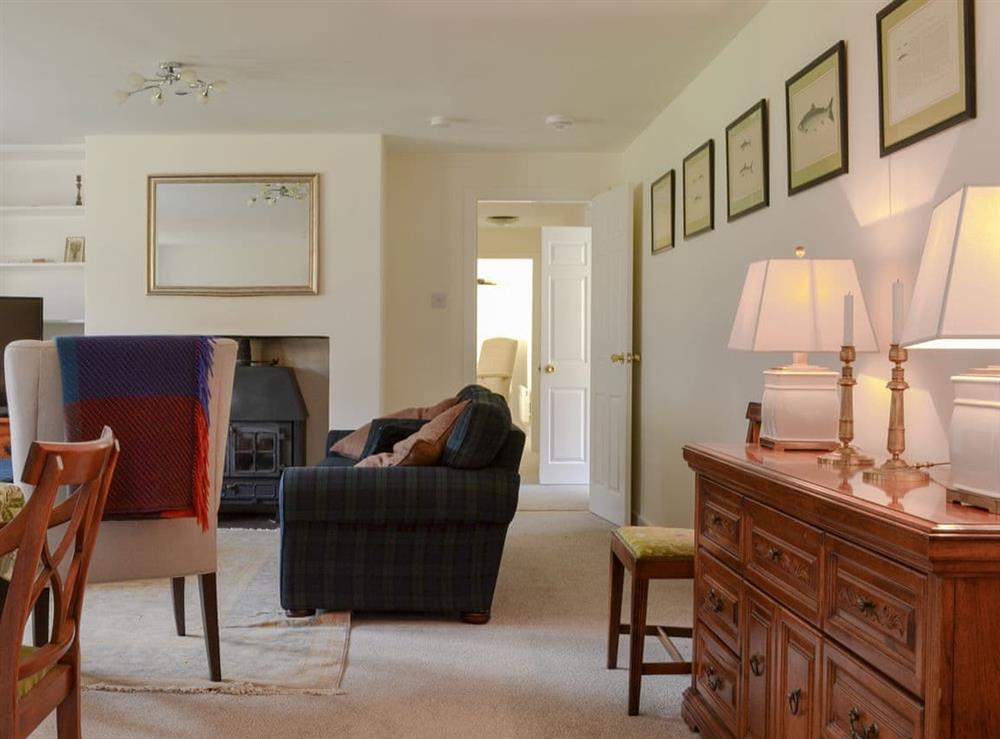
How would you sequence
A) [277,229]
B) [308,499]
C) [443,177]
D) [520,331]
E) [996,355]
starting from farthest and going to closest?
[520,331] → [443,177] → [277,229] → [308,499] → [996,355]

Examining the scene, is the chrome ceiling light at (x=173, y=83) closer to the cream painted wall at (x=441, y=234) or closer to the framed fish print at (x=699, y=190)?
the cream painted wall at (x=441, y=234)

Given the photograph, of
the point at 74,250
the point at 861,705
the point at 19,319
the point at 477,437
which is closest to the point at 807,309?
the point at 861,705

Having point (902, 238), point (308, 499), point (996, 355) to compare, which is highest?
point (902, 238)

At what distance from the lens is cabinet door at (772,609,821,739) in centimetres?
169

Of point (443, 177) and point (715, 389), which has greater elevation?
point (443, 177)

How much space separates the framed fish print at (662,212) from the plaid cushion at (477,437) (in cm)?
200

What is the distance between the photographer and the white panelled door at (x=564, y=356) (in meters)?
7.25

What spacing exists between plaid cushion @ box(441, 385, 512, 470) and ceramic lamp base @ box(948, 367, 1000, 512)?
2.04 metres

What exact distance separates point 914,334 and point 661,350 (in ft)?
12.0

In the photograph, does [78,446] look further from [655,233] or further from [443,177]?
[443,177]

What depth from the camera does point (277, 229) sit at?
19.3 ft

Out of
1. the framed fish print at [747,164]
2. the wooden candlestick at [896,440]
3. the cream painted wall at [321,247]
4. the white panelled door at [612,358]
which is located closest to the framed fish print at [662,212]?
the white panelled door at [612,358]

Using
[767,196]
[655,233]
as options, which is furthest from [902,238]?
[655,233]

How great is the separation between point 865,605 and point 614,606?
4.86ft
